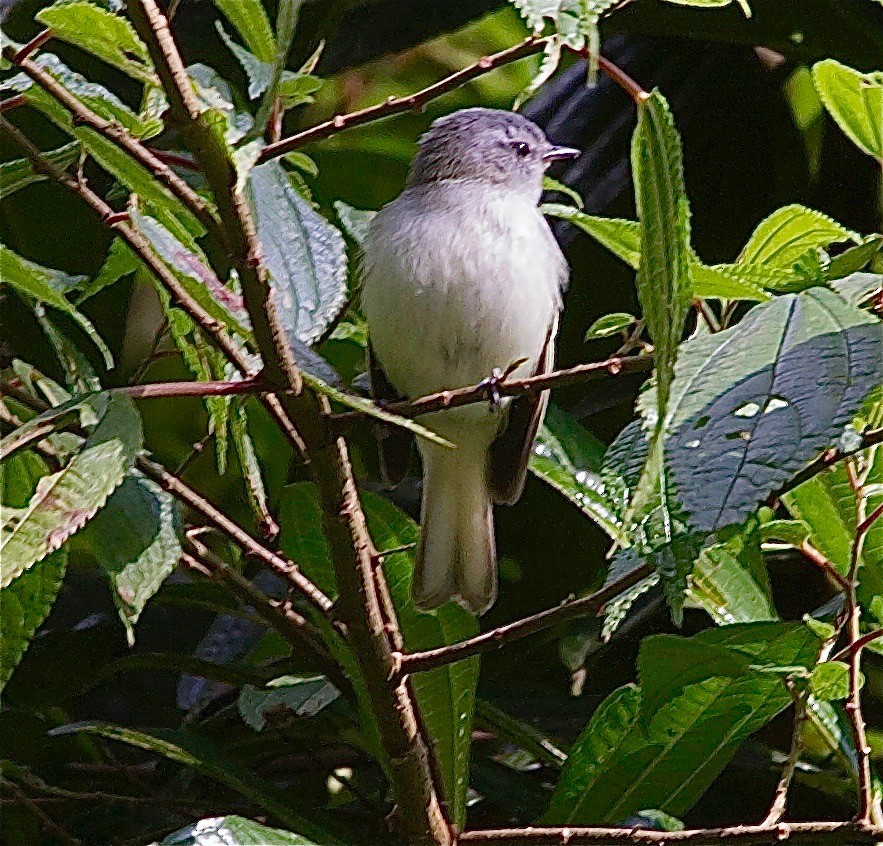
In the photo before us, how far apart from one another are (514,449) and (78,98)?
1.06 meters

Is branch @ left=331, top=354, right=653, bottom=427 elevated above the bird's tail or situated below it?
above

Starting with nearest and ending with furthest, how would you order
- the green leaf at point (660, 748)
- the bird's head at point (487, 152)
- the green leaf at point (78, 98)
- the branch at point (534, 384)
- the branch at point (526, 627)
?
1. the branch at point (534, 384)
2. the branch at point (526, 627)
3. the green leaf at point (78, 98)
4. the green leaf at point (660, 748)
5. the bird's head at point (487, 152)

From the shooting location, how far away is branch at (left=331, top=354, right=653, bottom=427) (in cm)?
73

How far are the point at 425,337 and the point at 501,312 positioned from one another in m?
0.11

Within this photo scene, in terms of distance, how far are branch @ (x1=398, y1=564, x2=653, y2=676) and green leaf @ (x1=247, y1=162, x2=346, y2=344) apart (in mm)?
260

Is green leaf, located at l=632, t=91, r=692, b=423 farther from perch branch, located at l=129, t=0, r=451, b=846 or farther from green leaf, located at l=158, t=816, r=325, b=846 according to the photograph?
green leaf, located at l=158, t=816, r=325, b=846

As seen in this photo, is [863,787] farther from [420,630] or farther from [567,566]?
[567,566]

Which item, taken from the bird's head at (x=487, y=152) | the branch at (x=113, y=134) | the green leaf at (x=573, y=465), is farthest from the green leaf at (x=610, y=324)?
the bird's head at (x=487, y=152)

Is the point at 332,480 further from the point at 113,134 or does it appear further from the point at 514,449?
the point at 514,449

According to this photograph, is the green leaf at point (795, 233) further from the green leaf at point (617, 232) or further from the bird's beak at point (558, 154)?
the bird's beak at point (558, 154)

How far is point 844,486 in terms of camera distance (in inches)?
41.2

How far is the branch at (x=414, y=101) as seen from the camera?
0.71 meters

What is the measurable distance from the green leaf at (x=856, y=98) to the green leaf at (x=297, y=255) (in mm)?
431

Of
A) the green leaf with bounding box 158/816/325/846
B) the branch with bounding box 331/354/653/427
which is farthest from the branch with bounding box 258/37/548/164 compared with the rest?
the green leaf with bounding box 158/816/325/846
